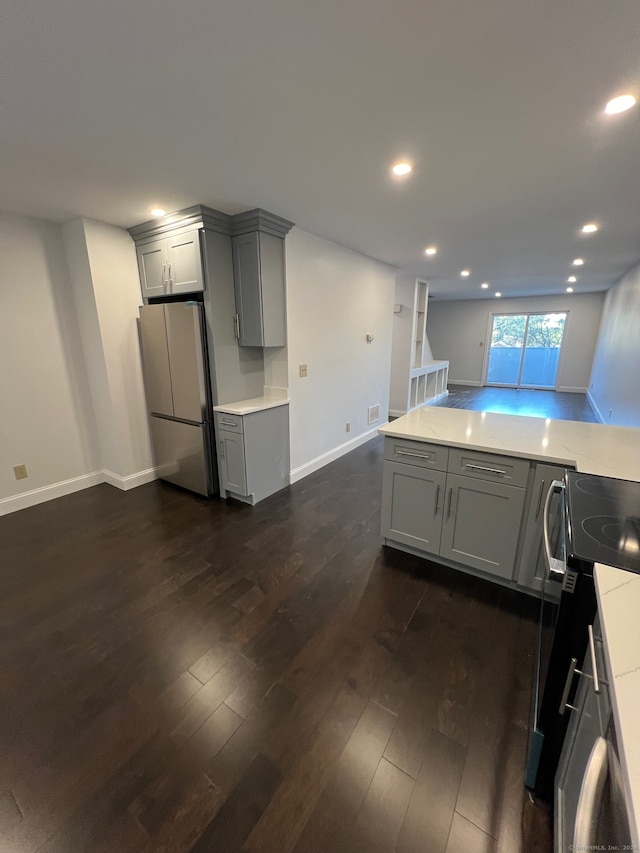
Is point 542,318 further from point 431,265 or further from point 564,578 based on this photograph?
point 564,578

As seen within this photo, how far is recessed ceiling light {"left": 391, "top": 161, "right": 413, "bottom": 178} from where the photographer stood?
6.80ft

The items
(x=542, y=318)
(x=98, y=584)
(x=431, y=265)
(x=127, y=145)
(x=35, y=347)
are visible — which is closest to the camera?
(x=127, y=145)

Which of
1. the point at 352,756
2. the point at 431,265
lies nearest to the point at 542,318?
the point at 431,265

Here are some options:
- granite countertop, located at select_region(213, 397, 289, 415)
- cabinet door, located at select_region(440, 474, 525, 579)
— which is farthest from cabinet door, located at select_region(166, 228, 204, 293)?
cabinet door, located at select_region(440, 474, 525, 579)

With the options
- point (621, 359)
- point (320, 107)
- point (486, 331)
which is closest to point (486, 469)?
point (320, 107)

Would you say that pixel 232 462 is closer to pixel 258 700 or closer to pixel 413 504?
pixel 413 504

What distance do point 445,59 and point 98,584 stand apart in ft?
10.3

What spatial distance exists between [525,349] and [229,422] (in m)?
9.25

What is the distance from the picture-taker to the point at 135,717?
1.43m

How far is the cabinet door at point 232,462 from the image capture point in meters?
3.06

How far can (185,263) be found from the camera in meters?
2.97

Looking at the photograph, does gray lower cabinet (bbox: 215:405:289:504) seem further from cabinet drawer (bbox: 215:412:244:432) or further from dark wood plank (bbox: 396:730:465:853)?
dark wood plank (bbox: 396:730:465:853)

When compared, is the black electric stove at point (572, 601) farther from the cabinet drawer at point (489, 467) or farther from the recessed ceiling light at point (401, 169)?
the recessed ceiling light at point (401, 169)

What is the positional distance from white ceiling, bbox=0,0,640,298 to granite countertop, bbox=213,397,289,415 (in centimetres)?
158
